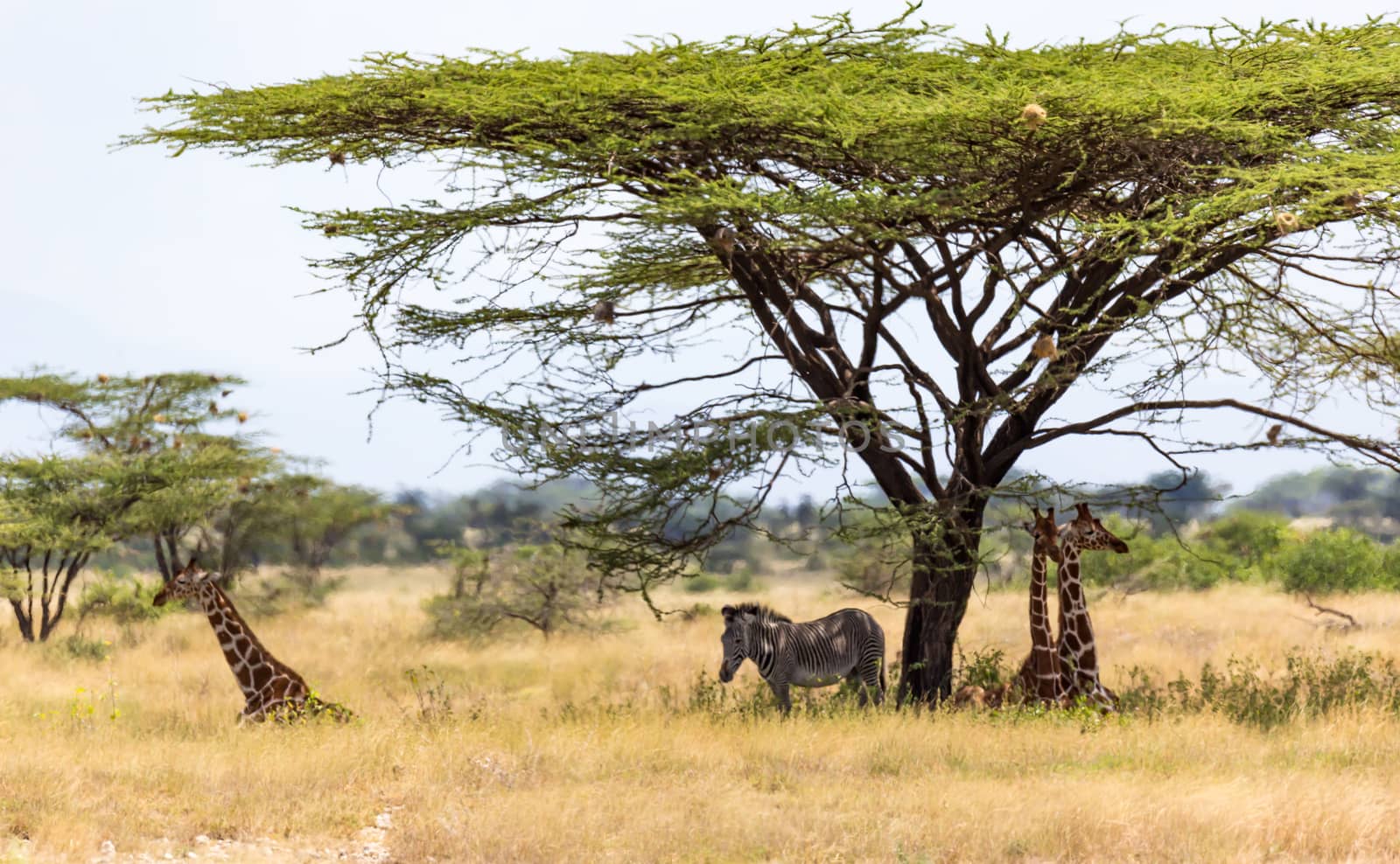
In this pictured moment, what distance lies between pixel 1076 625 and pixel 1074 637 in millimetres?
103

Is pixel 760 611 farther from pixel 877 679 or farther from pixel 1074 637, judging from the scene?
pixel 1074 637

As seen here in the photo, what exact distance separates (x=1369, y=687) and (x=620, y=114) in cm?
887

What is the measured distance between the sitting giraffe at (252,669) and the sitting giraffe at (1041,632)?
5.96m

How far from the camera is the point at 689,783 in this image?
334 inches

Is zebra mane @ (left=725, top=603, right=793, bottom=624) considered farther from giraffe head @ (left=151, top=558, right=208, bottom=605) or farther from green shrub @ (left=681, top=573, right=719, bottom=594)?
green shrub @ (left=681, top=573, right=719, bottom=594)

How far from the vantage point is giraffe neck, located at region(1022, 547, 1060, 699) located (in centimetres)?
1116

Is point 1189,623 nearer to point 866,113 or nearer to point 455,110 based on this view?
point 866,113

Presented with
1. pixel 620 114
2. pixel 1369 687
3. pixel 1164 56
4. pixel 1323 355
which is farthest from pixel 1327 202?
pixel 620 114

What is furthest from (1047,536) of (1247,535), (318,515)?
(1247,535)

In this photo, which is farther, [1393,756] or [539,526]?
[539,526]

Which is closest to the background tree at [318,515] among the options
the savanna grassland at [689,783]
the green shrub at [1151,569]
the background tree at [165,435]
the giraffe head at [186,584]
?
the background tree at [165,435]

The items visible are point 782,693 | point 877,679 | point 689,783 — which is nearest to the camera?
point 689,783

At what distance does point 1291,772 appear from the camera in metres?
8.59

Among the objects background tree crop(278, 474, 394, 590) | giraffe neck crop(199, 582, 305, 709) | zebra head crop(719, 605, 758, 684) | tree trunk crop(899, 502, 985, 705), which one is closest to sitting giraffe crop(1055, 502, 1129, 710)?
tree trunk crop(899, 502, 985, 705)
